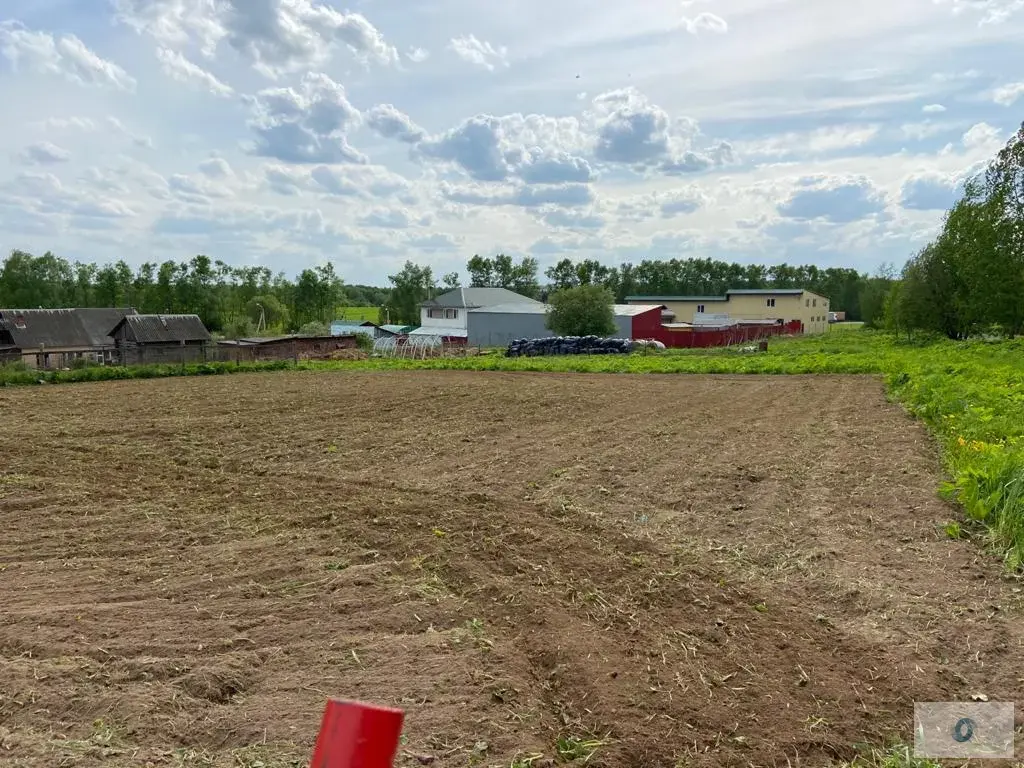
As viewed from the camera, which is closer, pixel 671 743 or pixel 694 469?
pixel 671 743

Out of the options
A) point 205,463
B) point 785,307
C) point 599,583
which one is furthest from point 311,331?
point 599,583

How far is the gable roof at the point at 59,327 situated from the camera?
5078cm

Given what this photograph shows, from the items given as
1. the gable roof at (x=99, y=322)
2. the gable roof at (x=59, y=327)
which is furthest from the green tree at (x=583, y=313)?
the gable roof at (x=99, y=322)

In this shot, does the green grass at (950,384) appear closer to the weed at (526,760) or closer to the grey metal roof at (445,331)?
the weed at (526,760)

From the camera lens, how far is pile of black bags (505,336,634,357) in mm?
44312

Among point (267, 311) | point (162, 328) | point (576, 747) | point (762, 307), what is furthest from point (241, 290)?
point (576, 747)

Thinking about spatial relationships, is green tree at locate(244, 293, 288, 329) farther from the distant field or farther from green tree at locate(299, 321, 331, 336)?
the distant field

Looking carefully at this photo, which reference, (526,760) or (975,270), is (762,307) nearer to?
(975,270)

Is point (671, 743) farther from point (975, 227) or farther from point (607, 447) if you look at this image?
point (975, 227)

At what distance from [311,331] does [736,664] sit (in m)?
70.4

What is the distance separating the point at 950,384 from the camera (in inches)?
667

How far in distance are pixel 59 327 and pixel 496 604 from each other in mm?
58726

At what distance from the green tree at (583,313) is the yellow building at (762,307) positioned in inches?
1218

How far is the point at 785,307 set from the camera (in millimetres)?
84312
